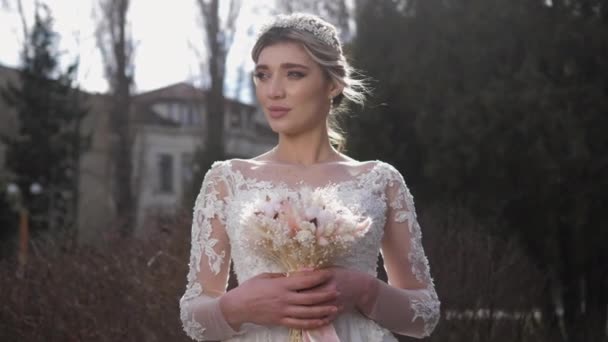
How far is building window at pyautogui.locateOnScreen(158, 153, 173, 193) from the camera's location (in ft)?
148

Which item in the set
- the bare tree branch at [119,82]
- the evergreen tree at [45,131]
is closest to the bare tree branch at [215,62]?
the bare tree branch at [119,82]

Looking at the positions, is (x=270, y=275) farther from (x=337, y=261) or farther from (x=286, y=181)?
(x=286, y=181)

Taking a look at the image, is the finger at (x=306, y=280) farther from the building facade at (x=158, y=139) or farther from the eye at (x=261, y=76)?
the building facade at (x=158, y=139)

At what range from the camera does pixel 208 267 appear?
2729mm

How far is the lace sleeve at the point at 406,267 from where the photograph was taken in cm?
274

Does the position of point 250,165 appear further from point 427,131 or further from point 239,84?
point 239,84

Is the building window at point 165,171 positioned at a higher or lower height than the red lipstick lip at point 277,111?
lower

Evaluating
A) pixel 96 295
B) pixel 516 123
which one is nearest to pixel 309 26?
pixel 96 295

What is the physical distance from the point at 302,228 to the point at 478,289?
425 centimetres

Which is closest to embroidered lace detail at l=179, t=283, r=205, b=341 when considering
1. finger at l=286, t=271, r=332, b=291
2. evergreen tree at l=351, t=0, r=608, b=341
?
finger at l=286, t=271, r=332, b=291

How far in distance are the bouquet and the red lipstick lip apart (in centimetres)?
40

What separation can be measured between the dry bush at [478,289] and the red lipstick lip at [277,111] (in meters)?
3.21

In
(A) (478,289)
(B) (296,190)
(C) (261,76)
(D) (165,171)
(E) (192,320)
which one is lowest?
(D) (165,171)

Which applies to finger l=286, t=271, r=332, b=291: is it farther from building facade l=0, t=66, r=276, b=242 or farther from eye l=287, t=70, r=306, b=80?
building facade l=0, t=66, r=276, b=242
